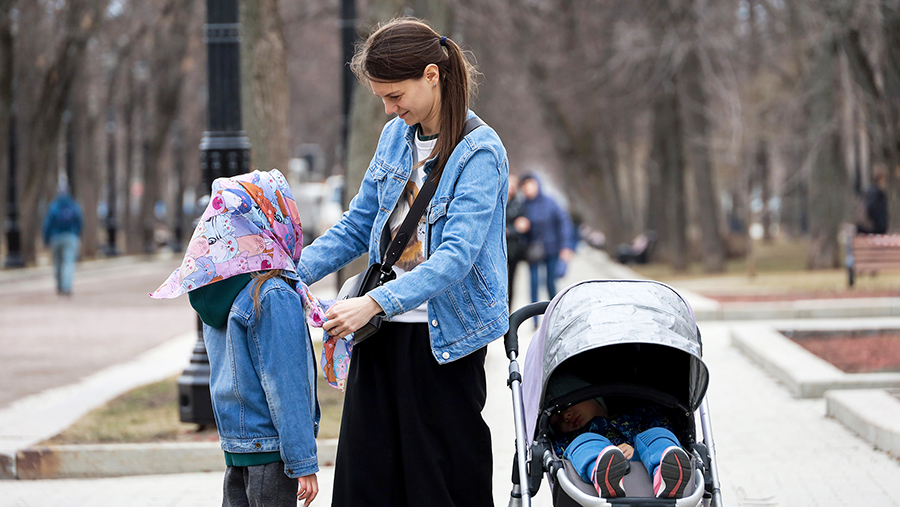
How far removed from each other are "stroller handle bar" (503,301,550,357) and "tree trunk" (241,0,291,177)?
17.1 feet

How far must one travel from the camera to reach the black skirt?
133 inches

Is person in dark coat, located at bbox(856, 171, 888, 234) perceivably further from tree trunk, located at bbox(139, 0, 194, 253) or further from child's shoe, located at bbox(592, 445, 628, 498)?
child's shoe, located at bbox(592, 445, 628, 498)

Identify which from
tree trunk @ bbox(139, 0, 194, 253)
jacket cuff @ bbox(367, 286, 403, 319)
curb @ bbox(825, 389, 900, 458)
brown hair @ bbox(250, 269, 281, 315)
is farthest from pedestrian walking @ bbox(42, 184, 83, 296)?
jacket cuff @ bbox(367, 286, 403, 319)

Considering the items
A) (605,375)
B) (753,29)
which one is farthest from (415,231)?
(753,29)

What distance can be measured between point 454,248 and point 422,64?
1.80 feet

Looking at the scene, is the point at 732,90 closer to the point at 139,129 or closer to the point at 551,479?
the point at 551,479

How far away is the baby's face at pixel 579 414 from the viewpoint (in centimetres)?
382

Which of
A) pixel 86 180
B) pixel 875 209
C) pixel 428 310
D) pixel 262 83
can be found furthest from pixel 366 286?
pixel 86 180

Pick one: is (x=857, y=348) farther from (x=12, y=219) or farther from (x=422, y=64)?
(x=12, y=219)

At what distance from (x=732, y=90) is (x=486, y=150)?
16760 mm

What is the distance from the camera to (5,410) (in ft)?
26.1

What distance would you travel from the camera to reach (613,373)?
3.88 metres

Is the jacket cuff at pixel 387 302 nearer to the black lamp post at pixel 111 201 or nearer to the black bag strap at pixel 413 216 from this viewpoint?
the black bag strap at pixel 413 216

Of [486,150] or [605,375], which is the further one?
[605,375]
